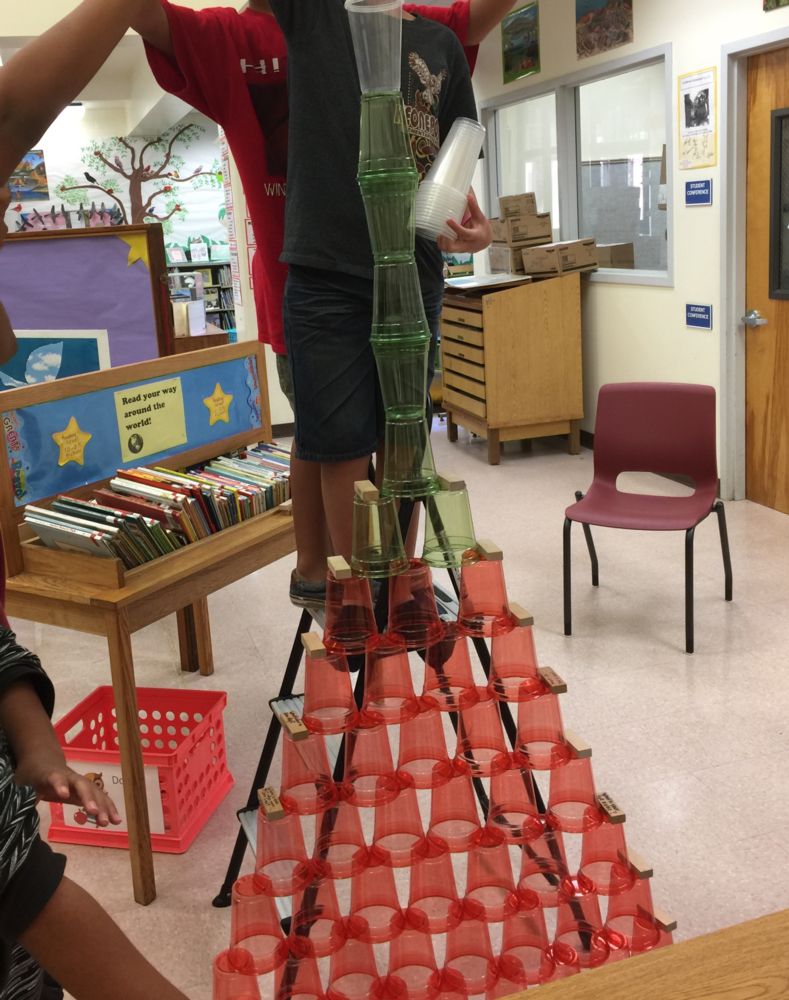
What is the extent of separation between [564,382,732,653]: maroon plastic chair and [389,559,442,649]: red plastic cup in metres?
2.05

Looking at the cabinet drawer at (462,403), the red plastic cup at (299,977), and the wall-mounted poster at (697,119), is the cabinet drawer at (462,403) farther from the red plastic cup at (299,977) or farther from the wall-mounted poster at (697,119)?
the red plastic cup at (299,977)

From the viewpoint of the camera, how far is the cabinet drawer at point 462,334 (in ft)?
20.1

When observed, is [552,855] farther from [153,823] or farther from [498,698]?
[153,823]

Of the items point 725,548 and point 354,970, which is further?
point 725,548

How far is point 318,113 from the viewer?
62.4 inches

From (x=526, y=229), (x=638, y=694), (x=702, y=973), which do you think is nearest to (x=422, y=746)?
(x=702, y=973)

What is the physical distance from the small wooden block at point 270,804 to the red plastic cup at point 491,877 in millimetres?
305

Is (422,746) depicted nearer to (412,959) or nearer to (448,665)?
(448,665)

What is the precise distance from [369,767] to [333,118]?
102 centimetres

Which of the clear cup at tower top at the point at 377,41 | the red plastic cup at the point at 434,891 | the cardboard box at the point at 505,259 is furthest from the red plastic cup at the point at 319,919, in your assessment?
the cardboard box at the point at 505,259

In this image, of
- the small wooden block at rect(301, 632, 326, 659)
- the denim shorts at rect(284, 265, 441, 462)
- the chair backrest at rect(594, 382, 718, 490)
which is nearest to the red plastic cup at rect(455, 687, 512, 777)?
the small wooden block at rect(301, 632, 326, 659)

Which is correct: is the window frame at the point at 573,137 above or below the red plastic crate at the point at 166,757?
above

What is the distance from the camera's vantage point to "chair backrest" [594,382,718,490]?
373cm

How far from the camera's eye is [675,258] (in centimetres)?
519
